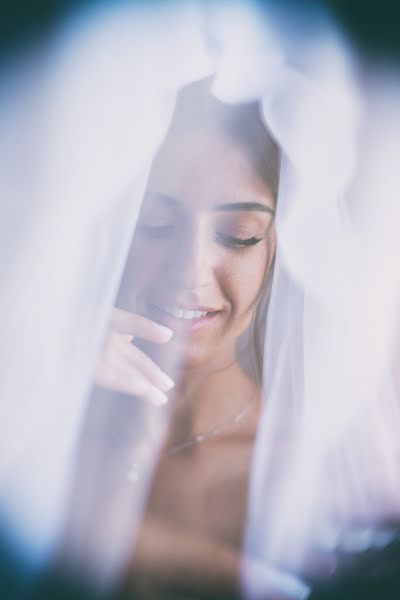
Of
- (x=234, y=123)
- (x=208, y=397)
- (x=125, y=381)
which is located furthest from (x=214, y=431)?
(x=234, y=123)

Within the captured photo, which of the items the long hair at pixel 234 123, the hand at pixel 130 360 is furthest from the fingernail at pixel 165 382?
the long hair at pixel 234 123

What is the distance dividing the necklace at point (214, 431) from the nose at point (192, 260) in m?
0.17

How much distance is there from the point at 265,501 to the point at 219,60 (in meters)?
0.49

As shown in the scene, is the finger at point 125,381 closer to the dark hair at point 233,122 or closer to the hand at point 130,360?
the hand at point 130,360

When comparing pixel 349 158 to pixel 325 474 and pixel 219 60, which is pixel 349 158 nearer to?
pixel 219 60

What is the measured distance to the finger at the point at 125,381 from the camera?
2.11ft

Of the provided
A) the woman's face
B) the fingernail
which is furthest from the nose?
the fingernail

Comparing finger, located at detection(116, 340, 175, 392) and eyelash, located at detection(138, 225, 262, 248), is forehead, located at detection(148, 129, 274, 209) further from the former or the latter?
finger, located at detection(116, 340, 175, 392)

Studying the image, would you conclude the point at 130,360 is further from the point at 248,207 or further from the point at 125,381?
the point at 248,207

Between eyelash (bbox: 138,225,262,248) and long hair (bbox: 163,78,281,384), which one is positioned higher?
long hair (bbox: 163,78,281,384)

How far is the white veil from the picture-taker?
564mm

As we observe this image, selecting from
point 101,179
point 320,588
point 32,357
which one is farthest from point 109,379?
point 320,588

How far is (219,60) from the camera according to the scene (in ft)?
1.83

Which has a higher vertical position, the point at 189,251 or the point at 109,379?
the point at 189,251
